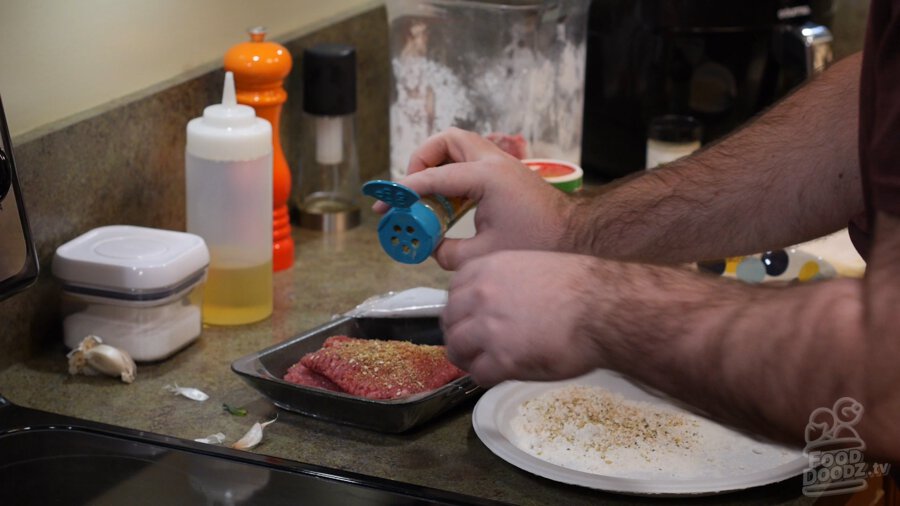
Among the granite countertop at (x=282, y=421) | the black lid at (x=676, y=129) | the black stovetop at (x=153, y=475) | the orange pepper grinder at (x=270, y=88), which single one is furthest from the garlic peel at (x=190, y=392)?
the black lid at (x=676, y=129)

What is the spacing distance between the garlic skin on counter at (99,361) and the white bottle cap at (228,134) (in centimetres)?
24

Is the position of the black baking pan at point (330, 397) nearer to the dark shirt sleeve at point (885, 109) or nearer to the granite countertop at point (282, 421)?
the granite countertop at point (282, 421)

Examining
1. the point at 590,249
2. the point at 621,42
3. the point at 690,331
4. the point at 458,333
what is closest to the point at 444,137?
the point at 590,249

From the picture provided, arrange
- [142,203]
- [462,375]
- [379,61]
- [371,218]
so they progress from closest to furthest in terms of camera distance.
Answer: [462,375], [142,203], [371,218], [379,61]

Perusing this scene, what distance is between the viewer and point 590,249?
3.97ft

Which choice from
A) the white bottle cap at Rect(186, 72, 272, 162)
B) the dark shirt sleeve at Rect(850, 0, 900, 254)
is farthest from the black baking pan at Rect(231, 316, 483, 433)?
the dark shirt sleeve at Rect(850, 0, 900, 254)

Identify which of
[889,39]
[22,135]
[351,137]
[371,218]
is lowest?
[371,218]

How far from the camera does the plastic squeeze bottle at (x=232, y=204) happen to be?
1.32m

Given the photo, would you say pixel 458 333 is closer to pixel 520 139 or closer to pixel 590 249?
pixel 590 249

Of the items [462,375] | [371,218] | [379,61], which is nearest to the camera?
[462,375]

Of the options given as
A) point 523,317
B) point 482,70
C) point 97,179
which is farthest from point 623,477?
point 482,70

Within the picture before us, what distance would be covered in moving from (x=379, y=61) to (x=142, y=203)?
642 millimetres

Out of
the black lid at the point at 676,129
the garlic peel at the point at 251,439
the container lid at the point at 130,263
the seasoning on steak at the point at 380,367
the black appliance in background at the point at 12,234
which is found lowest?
the garlic peel at the point at 251,439

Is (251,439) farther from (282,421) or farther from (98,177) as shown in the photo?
(98,177)
